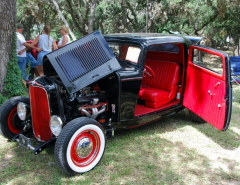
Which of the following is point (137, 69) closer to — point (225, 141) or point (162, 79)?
point (162, 79)

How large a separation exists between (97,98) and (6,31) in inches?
Result: 97.9

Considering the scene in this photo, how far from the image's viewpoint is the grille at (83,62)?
10.9ft

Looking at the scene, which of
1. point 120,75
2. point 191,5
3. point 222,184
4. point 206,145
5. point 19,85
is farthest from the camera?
point 191,5

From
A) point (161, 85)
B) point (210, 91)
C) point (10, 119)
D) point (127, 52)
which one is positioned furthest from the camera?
point (161, 85)

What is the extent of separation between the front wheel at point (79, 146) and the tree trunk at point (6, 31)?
263cm

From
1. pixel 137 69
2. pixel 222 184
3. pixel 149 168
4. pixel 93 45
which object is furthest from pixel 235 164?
pixel 93 45

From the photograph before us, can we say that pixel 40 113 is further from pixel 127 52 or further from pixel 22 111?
pixel 127 52

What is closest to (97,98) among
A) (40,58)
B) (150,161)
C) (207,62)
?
(150,161)

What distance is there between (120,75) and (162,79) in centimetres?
151

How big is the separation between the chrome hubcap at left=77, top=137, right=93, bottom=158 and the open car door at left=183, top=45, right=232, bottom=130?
1987 millimetres

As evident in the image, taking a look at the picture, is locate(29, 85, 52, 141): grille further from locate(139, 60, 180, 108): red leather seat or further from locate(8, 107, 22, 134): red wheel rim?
locate(139, 60, 180, 108): red leather seat

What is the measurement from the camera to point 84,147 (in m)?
3.19

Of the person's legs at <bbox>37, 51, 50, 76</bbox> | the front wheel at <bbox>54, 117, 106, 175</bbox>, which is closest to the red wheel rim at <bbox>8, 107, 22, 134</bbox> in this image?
the front wheel at <bbox>54, 117, 106, 175</bbox>

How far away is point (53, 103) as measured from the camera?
331 centimetres
